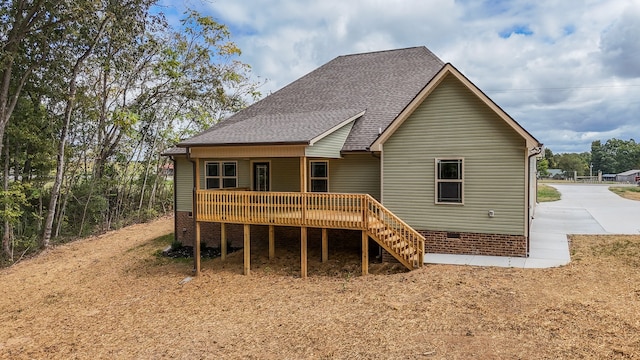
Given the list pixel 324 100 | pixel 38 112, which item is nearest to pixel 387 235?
pixel 324 100

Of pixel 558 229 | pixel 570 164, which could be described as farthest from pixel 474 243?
pixel 570 164

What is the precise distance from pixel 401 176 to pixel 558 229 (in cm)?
743

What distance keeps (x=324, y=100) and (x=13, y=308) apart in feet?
41.1

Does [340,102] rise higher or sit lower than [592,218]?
higher

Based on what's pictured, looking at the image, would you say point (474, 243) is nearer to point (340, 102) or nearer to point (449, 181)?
point (449, 181)

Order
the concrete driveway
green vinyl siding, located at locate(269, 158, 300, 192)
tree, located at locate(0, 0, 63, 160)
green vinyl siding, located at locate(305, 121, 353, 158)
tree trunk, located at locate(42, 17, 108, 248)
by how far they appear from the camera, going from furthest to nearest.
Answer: tree trunk, located at locate(42, 17, 108, 248) < green vinyl siding, located at locate(269, 158, 300, 192) < tree, located at locate(0, 0, 63, 160) < green vinyl siding, located at locate(305, 121, 353, 158) < the concrete driveway

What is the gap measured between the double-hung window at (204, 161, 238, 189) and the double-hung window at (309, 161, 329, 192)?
3.30m

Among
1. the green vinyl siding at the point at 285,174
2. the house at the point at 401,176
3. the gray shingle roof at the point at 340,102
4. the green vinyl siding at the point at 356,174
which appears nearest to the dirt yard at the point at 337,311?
the house at the point at 401,176

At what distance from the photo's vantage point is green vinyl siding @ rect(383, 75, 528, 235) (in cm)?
1084

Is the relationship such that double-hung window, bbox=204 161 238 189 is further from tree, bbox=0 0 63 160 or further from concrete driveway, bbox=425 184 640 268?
concrete driveway, bbox=425 184 640 268

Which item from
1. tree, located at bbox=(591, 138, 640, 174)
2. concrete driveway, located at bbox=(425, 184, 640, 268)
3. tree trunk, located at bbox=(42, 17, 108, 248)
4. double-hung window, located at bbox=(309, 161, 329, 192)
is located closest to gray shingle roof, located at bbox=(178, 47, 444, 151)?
double-hung window, located at bbox=(309, 161, 329, 192)

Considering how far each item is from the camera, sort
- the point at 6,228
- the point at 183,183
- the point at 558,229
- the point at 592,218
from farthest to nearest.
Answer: the point at 592,218
the point at 6,228
the point at 183,183
the point at 558,229

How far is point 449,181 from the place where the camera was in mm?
11516

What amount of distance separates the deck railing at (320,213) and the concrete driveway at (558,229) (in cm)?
93
